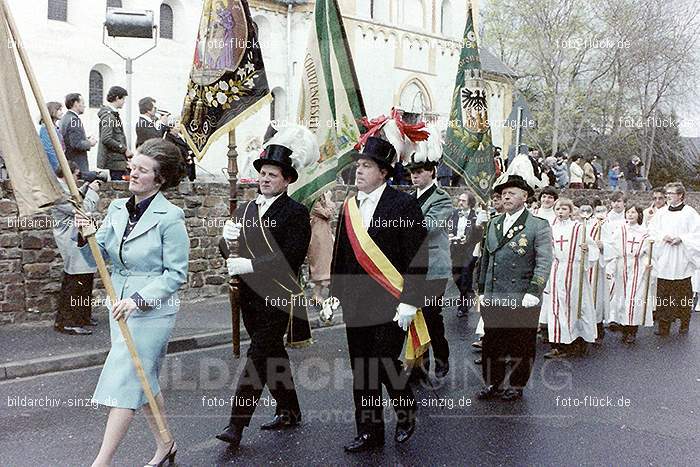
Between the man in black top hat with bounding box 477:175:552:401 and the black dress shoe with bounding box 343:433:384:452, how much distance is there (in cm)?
182

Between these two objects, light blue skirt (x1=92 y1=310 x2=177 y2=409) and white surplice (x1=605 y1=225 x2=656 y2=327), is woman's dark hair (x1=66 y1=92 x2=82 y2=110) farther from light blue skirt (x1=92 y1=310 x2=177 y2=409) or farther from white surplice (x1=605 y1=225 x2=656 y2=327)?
white surplice (x1=605 y1=225 x2=656 y2=327)

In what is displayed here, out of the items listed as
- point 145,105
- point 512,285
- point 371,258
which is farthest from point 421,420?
point 145,105

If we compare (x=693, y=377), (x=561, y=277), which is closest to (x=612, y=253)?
(x=561, y=277)

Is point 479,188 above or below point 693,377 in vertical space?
above

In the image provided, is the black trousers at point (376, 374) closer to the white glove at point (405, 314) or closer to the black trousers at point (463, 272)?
the white glove at point (405, 314)

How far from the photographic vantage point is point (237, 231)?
5668 millimetres

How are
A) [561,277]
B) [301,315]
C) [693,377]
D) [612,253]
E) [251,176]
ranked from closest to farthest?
[301,315] → [693,377] → [561,277] → [612,253] → [251,176]

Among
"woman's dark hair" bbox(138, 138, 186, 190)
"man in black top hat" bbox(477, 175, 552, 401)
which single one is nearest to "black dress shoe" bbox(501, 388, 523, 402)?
"man in black top hat" bbox(477, 175, 552, 401)

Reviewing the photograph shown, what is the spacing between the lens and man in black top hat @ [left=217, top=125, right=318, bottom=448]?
5457 mm

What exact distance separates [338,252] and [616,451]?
241 centimetres

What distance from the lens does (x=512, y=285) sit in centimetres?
691

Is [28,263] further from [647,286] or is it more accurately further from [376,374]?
[647,286]

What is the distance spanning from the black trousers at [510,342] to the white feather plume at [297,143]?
89.5 inches

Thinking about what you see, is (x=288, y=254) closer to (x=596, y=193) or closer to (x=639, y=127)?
(x=596, y=193)
